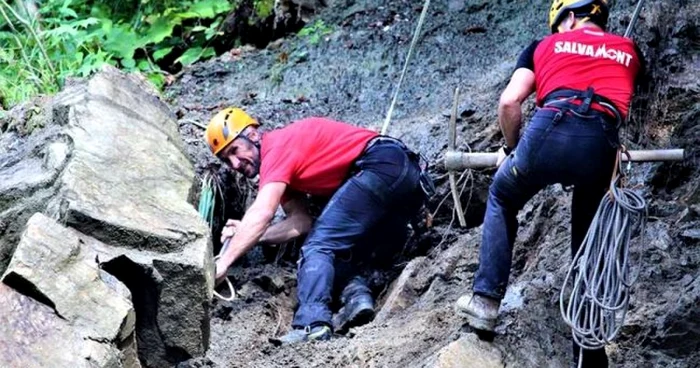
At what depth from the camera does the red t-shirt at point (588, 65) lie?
5.18 meters

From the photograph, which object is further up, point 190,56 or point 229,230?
point 229,230

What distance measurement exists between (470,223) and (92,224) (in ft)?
9.74

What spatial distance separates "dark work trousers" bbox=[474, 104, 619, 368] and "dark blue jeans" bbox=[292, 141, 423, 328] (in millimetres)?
1818

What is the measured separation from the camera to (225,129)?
7.44 m

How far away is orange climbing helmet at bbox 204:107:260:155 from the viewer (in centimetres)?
743

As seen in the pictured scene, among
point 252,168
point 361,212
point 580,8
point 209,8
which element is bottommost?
point 209,8

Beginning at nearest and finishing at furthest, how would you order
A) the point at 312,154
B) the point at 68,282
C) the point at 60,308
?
the point at 60,308 → the point at 68,282 → the point at 312,154

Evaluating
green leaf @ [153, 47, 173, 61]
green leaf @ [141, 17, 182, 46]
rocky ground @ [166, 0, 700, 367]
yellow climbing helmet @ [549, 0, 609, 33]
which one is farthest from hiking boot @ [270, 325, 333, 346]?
green leaf @ [141, 17, 182, 46]

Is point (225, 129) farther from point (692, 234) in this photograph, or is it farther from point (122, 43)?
point (122, 43)

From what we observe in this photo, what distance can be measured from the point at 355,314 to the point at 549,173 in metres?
2.08

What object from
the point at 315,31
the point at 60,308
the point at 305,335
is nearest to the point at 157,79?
the point at 315,31

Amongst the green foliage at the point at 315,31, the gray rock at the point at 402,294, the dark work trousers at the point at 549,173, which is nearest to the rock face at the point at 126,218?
the gray rock at the point at 402,294

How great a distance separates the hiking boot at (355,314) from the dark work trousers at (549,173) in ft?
5.31

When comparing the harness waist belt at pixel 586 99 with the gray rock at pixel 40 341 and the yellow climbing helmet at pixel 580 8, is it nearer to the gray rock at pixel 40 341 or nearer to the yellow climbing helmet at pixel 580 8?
the yellow climbing helmet at pixel 580 8
